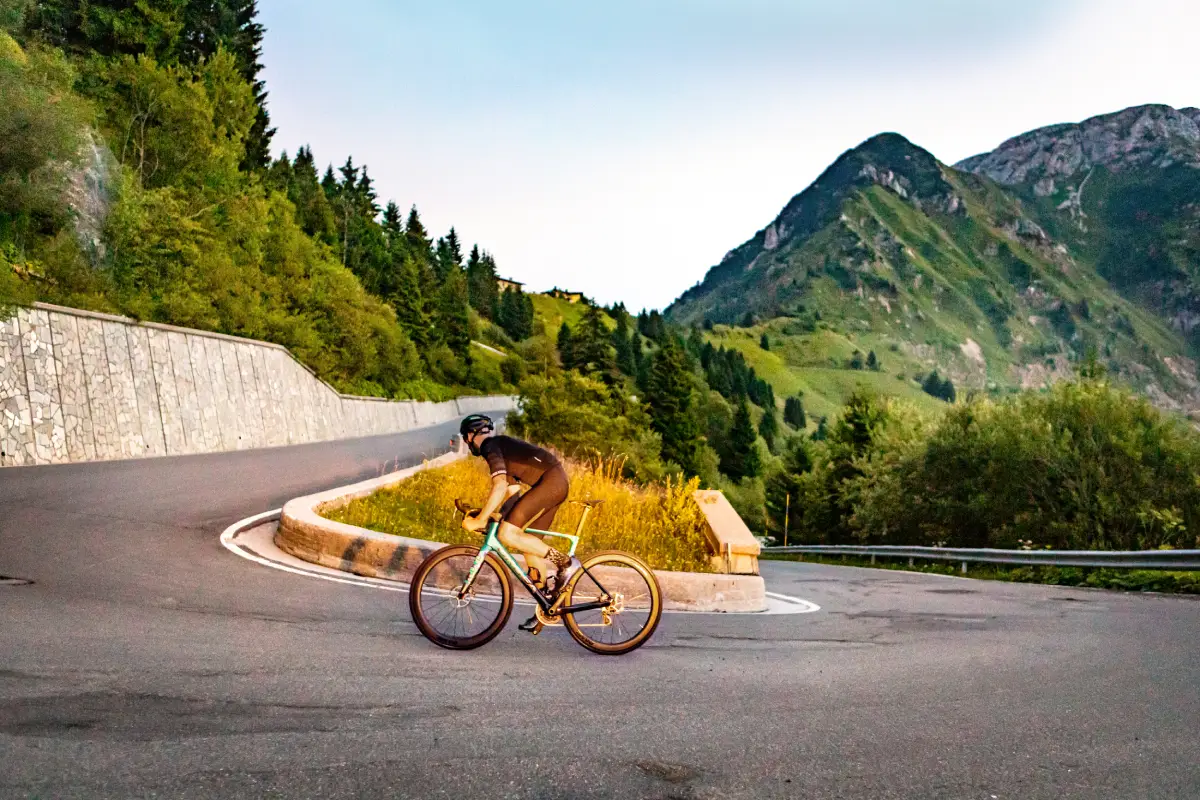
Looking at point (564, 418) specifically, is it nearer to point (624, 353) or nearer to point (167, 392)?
point (167, 392)

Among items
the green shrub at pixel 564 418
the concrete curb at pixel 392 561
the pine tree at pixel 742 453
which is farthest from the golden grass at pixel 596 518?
the pine tree at pixel 742 453

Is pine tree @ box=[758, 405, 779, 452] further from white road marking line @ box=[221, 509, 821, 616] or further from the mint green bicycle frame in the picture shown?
the mint green bicycle frame

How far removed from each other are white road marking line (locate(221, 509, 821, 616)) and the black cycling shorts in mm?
2511

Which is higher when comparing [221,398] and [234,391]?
[234,391]

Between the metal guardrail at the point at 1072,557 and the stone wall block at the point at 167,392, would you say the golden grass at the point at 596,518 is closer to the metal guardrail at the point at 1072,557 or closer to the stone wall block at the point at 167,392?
the metal guardrail at the point at 1072,557

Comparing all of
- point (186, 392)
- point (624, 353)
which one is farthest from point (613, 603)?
point (624, 353)

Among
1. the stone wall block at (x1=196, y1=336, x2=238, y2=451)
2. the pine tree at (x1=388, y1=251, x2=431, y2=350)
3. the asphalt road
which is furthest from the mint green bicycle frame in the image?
the pine tree at (x1=388, y1=251, x2=431, y2=350)

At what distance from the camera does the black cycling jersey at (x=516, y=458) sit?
6879 millimetres

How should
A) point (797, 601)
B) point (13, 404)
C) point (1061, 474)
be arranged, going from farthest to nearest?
point (1061, 474), point (13, 404), point (797, 601)

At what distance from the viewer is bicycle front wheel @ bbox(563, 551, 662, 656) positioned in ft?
22.4

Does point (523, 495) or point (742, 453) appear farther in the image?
point (742, 453)

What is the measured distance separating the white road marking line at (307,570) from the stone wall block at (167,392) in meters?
14.3

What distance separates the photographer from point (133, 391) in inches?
973

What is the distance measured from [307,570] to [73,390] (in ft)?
51.3
